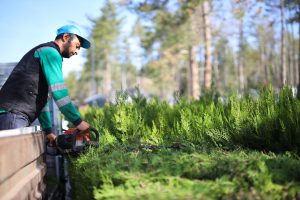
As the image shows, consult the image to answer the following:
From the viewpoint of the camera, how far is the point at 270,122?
4.04m

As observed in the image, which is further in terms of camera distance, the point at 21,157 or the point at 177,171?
the point at 21,157

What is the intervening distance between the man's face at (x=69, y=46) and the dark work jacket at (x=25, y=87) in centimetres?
24

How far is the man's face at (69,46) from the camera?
4840 millimetres

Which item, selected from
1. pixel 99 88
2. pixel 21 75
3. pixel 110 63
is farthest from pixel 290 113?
pixel 99 88

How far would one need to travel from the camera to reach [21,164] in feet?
11.2

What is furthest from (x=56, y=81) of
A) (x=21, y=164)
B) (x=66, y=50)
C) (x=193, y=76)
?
(x=193, y=76)

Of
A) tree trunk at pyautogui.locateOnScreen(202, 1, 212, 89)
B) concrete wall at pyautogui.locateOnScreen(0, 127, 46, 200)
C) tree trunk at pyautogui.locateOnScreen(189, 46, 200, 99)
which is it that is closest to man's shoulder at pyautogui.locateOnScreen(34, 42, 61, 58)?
concrete wall at pyautogui.locateOnScreen(0, 127, 46, 200)

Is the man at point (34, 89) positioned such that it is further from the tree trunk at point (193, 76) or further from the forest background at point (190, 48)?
the tree trunk at point (193, 76)

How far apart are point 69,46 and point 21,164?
178 cm

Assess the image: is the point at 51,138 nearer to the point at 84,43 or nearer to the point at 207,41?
the point at 84,43

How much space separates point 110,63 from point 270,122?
8832 centimetres

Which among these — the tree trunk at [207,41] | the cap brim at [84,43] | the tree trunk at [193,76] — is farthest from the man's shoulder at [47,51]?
the tree trunk at [193,76]

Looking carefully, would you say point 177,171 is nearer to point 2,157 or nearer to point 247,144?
point 2,157

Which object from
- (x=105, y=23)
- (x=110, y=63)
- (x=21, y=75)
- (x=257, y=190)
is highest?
(x=105, y=23)
